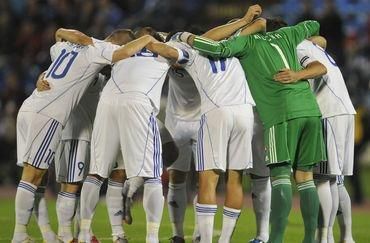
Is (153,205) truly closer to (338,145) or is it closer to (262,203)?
(262,203)

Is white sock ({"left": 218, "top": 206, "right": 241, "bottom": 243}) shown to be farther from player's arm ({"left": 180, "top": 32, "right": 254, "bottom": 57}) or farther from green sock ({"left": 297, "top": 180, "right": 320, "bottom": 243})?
player's arm ({"left": 180, "top": 32, "right": 254, "bottom": 57})

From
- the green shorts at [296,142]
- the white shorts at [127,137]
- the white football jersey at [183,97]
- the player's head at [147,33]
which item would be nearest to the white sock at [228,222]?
the green shorts at [296,142]

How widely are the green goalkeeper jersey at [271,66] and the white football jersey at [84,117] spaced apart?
146 cm

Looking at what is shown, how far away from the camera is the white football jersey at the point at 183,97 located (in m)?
10.0

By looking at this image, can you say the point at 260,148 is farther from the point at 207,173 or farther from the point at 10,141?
the point at 10,141

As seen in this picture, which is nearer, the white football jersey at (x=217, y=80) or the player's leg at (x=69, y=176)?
the white football jersey at (x=217, y=80)

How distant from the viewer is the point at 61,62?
9.74 meters

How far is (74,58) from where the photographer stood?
31.7 ft

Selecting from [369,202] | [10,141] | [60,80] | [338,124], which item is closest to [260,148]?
[338,124]

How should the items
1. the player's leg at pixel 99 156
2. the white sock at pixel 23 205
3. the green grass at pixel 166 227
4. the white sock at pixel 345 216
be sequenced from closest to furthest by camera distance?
1. the player's leg at pixel 99 156
2. the white sock at pixel 23 205
3. the white sock at pixel 345 216
4. the green grass at pixel 166 227

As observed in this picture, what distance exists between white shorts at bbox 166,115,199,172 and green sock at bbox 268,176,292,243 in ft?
4.04

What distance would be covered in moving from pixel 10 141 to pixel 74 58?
9449mm

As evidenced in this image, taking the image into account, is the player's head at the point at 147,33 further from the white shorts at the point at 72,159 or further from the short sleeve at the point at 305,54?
the short sleeve at the point at 305,54

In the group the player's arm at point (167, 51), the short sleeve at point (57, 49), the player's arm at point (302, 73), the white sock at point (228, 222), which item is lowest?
the white sock at point (228, 222)
